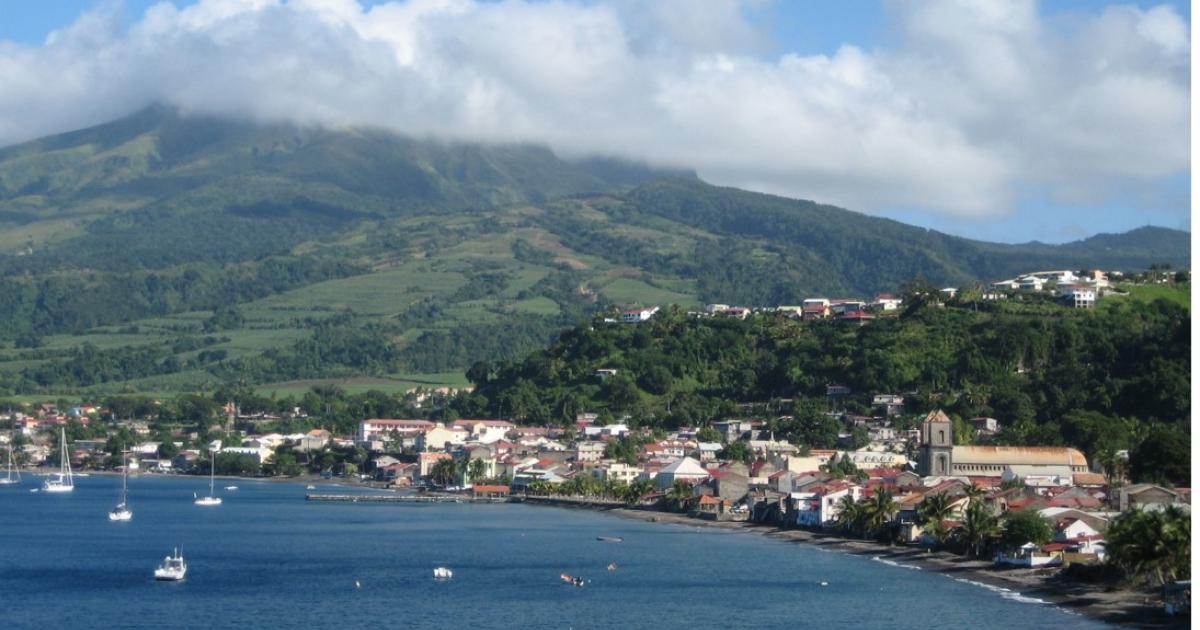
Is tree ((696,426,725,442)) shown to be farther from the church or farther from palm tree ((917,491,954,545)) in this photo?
palm tree ((917,491,954,545))

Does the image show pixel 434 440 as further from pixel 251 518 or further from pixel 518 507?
pixel 251 518

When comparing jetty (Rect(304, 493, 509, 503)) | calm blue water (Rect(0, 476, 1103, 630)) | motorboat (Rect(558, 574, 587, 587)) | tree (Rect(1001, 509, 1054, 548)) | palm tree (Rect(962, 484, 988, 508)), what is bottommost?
jetty (Rect(304, 493, 509, 503))

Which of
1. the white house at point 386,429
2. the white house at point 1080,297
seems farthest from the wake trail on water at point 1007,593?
the white house at point 386,429

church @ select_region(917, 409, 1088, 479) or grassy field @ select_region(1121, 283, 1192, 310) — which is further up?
grassy field @ select_region(1121, 283, 1192, 310)

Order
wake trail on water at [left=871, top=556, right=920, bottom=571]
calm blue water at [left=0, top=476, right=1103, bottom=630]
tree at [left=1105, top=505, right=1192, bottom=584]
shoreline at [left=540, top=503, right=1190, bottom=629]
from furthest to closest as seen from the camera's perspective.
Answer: wake trail on water at [left=871, top=556, right=920, bottom=571], calm blue water at [left=0, top=476, right=1103, bottom=630], tree at [left=1105, top=505, right=1192, bottom=584], shoreline at [left=540, top=503, right=1190, bottom=629]

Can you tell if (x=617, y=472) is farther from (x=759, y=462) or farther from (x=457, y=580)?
(x=457, y=580)

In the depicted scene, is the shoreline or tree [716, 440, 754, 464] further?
tree [716, 440, 754, 464]

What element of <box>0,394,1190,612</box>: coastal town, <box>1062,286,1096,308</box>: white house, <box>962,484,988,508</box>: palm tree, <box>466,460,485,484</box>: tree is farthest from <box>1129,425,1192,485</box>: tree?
<box>1062,286,1096,308</box>: white house
